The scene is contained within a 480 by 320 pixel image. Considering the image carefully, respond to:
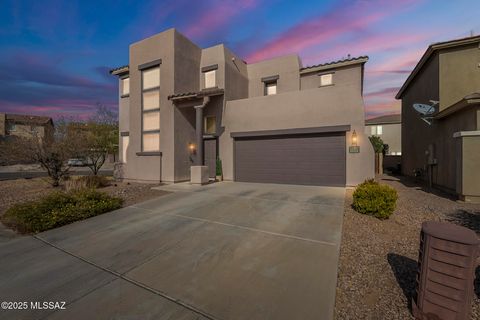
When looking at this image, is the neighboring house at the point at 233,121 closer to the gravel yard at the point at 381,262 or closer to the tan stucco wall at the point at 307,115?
the tan stucco wall at the point at 307,115

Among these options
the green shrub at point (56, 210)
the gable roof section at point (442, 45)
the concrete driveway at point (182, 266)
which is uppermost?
the gable roof section at point (442, 45)

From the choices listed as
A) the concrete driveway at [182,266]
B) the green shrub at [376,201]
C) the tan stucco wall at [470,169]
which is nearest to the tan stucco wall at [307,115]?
the tan stucco wall at [470,169]

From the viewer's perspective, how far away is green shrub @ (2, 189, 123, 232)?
5.61 metres

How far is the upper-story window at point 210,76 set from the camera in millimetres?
13514

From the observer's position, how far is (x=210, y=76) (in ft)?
45.2

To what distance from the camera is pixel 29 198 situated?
894cm

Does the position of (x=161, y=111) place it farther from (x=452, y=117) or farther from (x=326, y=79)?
(x=452, y=117)

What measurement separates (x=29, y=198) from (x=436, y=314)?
12.5m

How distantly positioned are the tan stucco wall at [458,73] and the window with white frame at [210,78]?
11.8 meters

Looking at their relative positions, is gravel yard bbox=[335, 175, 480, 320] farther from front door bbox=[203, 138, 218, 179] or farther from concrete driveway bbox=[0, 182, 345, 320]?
front door bbox=[203, 138, 218, 179]

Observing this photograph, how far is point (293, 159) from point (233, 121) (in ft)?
Result: 14.0

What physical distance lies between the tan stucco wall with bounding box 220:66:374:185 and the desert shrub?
6625mm

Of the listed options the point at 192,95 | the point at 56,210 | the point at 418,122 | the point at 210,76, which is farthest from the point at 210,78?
the point at 418,122

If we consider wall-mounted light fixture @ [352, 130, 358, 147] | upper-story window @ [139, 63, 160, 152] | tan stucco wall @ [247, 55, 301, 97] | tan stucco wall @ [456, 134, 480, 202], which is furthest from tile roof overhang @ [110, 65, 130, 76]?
tan stucco wall @ [456, 134, 480, 202]
